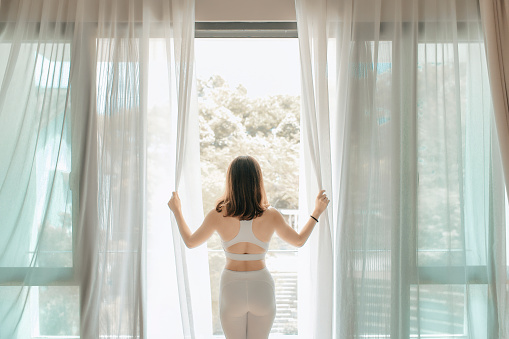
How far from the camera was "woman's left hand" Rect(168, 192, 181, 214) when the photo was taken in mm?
2348

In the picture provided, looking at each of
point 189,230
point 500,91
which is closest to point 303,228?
point 189,230

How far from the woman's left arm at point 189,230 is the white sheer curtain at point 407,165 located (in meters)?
0.66

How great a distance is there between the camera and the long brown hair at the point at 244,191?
217 cm

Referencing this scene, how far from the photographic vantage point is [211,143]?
Answer: 634cm

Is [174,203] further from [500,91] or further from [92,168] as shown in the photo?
[500,91]

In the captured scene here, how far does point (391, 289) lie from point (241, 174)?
114cm

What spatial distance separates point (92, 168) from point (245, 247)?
1063mm

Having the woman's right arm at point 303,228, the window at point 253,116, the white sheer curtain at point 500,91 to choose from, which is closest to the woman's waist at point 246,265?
the woman's right arm at point 303,228

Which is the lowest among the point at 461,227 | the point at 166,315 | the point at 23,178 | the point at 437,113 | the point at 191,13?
the point at 166,315

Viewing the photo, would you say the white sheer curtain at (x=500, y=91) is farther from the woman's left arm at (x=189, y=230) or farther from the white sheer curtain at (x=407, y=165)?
the woman's left arm at (x=189, y=230)

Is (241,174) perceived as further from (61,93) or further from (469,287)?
(469,287)

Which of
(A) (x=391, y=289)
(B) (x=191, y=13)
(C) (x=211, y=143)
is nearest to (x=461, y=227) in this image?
(A) (x=391, y=289)

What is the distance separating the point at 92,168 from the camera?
2.48 m

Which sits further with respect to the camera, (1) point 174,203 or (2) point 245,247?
(1) point 174,203
